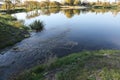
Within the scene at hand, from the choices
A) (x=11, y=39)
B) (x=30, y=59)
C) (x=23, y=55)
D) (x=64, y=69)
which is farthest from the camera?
(x=11, y=39)

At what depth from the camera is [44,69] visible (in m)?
13.5

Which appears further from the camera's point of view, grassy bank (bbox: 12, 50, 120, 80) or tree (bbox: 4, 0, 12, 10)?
tree (bbox: 4, 0, 12, 10)

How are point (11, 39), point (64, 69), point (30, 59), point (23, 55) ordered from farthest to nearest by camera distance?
point (11, 39)
point (23, 55)
point (30, 59)
point (64, 69)

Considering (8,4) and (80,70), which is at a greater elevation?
(8,4)

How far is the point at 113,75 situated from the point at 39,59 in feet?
28.7

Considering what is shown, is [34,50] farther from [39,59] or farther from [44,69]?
[44,69]

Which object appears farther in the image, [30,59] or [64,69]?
[30,59]

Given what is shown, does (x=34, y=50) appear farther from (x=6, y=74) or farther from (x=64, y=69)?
(x=64, y=69)

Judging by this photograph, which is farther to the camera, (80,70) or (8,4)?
(8,4)

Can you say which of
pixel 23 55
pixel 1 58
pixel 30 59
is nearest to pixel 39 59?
pixel 30 59

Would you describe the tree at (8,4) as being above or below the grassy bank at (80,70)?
above

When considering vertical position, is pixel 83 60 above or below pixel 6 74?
above

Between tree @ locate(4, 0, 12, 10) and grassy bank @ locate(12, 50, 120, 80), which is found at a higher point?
tree @ locate(4, 0, 12, 10)

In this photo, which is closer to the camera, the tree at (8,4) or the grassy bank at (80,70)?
the grassy bank at (80,70)
